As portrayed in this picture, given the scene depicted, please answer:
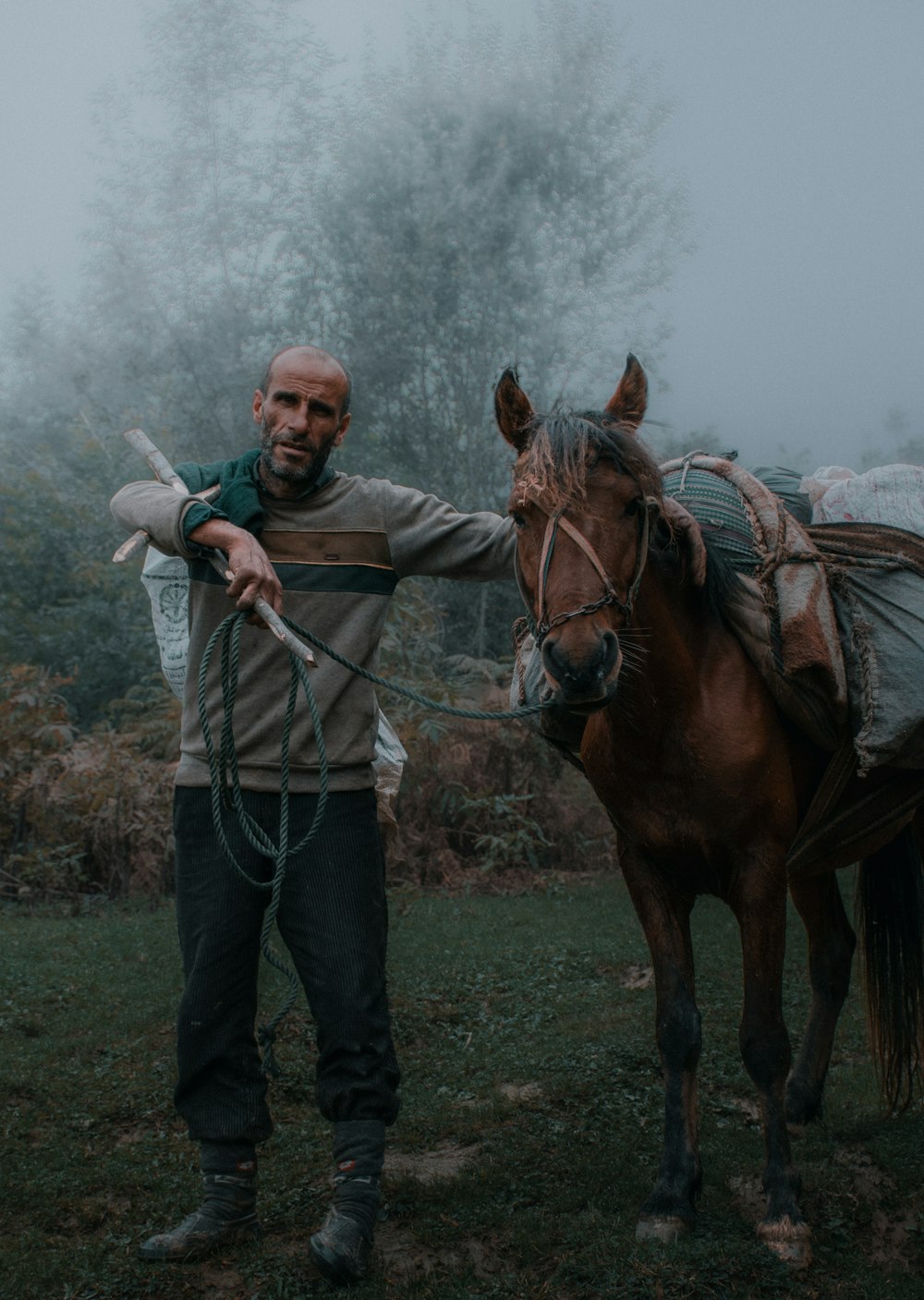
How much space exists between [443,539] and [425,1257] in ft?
6.24

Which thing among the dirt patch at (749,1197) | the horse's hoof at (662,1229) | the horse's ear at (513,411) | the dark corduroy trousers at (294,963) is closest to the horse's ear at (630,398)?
the horse's ear at (513,411)

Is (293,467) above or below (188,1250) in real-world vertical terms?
above

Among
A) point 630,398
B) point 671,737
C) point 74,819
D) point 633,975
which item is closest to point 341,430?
point 630,398

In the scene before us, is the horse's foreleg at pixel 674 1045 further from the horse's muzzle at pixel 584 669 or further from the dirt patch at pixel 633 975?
the dirt patch at pixel 633 975

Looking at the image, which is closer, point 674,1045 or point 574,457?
point 574,457

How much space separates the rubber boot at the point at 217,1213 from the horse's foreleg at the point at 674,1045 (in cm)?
104

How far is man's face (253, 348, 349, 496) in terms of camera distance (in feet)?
10.2

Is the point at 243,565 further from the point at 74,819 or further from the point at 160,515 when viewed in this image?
the point at 74,819

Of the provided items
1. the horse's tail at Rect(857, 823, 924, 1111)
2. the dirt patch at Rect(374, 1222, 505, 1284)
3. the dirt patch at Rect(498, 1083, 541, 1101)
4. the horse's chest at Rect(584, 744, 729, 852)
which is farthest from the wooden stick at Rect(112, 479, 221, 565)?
the horse's tail at Rect(857, 823, 924, 1111)

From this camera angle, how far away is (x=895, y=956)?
4.19 meters

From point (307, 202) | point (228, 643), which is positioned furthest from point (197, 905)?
point (307, 202)

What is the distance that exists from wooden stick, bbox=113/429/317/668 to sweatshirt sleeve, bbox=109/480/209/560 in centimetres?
3

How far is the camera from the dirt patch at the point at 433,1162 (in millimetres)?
3592

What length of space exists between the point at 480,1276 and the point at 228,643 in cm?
170
